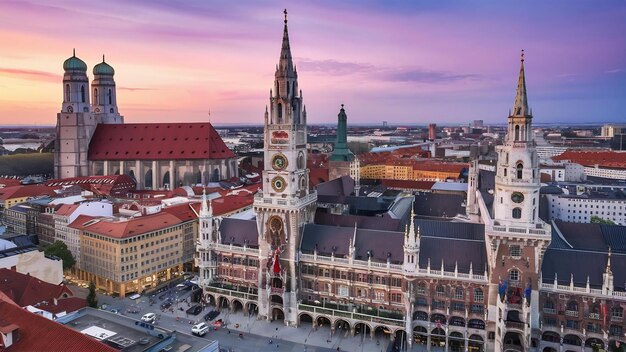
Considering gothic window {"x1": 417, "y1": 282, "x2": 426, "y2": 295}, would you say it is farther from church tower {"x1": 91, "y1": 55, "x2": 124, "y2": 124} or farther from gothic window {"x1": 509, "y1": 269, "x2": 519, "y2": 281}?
church tower {"x1": 91, "y1": 55, "x2": 124, "y2": 124}

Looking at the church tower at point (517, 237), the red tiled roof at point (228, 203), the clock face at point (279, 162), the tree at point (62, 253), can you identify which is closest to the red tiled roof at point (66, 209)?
the tree at point (62, 253)

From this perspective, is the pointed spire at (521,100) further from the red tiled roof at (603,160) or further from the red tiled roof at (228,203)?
the red tiled roof at (603,160)

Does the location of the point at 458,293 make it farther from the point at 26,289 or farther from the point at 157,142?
the point at 157,142

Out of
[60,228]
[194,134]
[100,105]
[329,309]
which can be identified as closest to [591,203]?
[329,309]

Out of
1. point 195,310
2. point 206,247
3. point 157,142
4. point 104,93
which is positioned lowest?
point 195,310

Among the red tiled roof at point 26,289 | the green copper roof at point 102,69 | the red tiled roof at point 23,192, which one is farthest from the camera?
the green copper roof at point 102,69

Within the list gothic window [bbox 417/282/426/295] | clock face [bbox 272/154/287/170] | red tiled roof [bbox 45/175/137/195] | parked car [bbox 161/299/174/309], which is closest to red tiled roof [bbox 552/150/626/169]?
gothic window [bbox 417/282/426/295]

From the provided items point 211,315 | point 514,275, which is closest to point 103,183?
point 211,315
